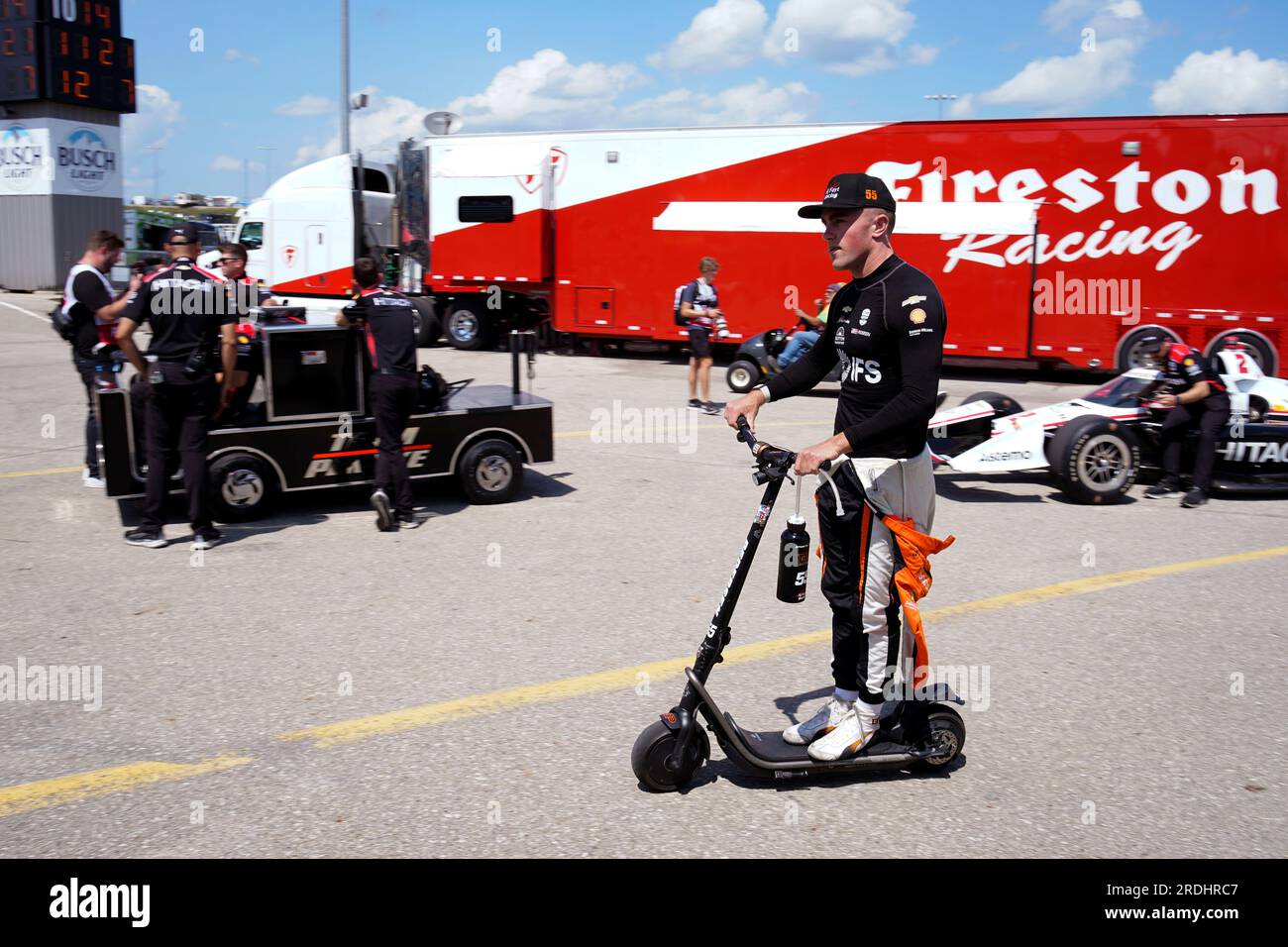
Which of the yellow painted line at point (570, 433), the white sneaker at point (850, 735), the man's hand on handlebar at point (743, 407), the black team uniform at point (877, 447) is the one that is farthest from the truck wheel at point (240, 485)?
the white sneaker at point (850, 735)

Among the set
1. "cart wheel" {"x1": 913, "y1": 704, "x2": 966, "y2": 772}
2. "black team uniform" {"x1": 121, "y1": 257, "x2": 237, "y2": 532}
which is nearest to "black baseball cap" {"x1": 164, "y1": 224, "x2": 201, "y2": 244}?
"black team uniform" {"x1": 121, "y1": 257, "x2": 237, "y2": 532}

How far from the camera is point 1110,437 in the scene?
28.9ft

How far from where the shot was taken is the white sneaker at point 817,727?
400 cm

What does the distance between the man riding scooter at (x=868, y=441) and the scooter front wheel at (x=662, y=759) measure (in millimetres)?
404

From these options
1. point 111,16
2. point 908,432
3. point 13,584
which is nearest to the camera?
point 908,432

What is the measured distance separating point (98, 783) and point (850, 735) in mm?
2675

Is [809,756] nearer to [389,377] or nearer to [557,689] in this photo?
[557,689]

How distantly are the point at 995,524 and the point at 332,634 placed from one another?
16.4 feet

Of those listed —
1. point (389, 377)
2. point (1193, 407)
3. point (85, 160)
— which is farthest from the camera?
point (85, 160)

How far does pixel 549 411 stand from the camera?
28.7ft

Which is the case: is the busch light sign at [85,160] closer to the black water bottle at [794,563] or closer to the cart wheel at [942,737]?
the black water bottle at [794,563]

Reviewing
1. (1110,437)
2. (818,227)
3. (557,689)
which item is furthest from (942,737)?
(818,227)
